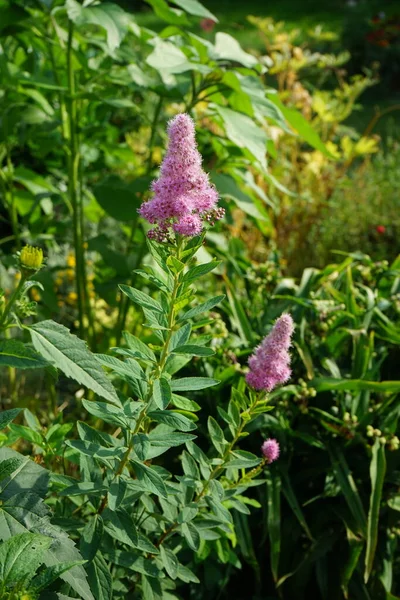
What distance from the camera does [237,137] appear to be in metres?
1.78

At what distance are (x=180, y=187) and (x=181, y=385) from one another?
1.09ft

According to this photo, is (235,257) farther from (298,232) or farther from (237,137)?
(298,232)

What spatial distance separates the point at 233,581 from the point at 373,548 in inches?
19.0

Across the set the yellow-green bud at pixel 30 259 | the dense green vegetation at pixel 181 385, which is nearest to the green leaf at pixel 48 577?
the dense green vegetation at pixel 181 385

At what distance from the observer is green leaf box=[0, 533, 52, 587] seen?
1.00 m

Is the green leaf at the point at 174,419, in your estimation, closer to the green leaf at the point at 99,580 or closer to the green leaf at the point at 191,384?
the green leaf at the point at 191,384

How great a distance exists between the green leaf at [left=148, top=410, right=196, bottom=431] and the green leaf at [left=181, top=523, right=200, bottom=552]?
273 millimetres

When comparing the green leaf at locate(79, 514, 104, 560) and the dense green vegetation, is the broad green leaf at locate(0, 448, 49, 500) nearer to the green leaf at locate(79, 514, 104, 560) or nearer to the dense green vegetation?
the dense green vegetation

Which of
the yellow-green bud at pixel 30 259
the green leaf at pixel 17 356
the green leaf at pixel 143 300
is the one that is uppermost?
the yellow-green bud at pixel 30 259

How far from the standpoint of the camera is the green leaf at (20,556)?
1.00m

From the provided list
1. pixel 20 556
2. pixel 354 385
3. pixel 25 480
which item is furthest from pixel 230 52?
pixel 20 556

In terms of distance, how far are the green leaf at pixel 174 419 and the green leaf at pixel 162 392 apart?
0.06 m

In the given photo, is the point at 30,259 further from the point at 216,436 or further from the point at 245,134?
the point at 245,134

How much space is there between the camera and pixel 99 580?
4.19 feet
